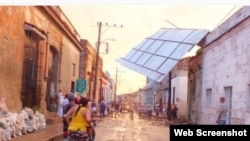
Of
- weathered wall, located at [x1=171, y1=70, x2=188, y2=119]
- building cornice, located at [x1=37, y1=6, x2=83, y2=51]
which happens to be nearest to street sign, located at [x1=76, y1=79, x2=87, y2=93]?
building cornice, located at [x1=37, y1=6, x2=83, y2=51]

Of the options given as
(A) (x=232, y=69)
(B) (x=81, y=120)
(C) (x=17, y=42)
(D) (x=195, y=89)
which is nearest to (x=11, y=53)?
(C) (x=17, y=42)

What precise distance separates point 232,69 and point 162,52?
1650 mm

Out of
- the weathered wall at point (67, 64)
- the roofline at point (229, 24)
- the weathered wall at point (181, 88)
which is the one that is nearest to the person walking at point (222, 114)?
the roofline at point (229, 24)

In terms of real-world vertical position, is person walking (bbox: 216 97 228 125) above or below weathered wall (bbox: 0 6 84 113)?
below

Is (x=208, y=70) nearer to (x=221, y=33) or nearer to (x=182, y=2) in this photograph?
(x=221, y=33)

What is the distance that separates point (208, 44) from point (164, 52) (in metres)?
1.48

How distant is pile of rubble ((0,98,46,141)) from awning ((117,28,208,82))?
2343mm

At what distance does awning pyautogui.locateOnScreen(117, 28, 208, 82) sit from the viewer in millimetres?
10797

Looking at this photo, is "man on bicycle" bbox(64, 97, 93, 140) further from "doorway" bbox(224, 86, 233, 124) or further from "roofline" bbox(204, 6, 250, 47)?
"roofline" bbox(204, 6, 250, 47)

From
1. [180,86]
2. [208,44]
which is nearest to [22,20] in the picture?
[208,44]

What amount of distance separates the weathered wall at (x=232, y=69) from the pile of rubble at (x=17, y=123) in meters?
4.00

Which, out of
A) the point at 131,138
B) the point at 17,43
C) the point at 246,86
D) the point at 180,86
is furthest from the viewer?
the point at 180,86

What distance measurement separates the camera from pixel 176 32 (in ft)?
36.6

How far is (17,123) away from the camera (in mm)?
9531
